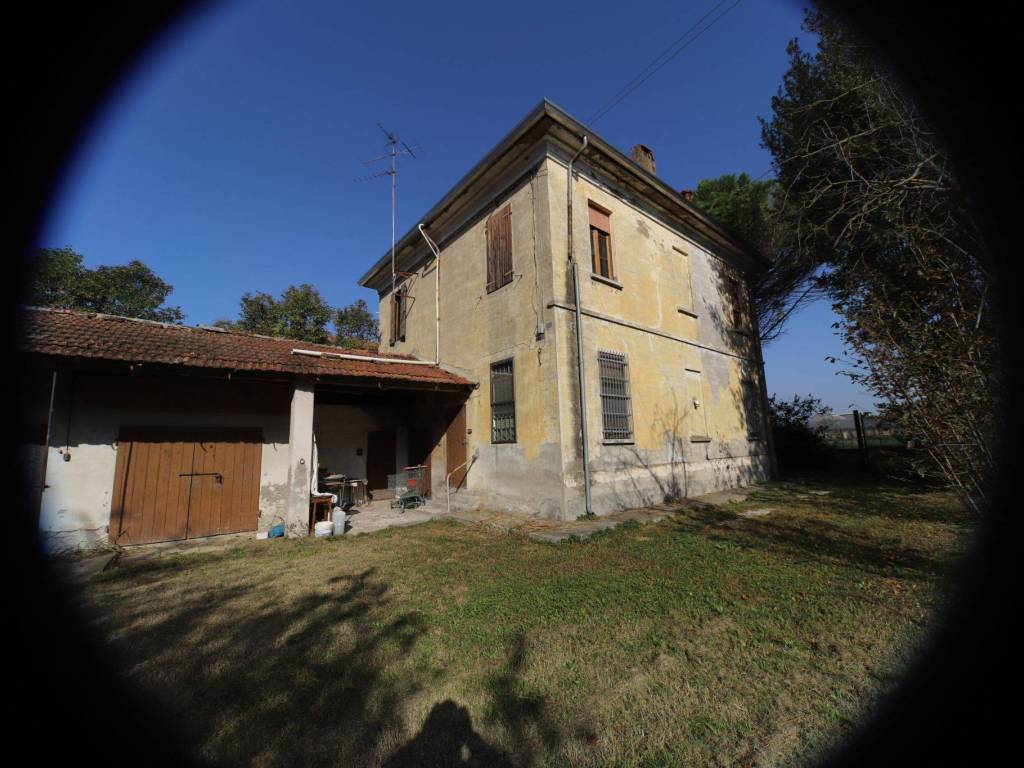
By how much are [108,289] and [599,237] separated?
29.7m

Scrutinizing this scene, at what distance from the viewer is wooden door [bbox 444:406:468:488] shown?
9.96m

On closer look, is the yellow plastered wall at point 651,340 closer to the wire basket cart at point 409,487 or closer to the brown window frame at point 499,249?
the brown window frame at point 499,249

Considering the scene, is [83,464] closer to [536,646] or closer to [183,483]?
[183,483]

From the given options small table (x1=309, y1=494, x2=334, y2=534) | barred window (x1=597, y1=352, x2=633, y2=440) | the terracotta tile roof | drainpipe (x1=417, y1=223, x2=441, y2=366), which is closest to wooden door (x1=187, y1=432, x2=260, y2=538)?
small table (x1=309, y1=494, x2=334, y2=534)

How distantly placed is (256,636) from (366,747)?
192 cm

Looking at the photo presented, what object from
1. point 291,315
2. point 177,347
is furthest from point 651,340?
point 291,315

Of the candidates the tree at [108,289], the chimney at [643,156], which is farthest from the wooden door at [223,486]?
the tree at [108,289]

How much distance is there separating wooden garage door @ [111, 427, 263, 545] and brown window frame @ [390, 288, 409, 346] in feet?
21.3

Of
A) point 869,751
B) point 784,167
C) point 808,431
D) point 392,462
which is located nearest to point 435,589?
point 869,751

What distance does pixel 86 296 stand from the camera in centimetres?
2223

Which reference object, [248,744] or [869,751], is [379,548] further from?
[869,751]

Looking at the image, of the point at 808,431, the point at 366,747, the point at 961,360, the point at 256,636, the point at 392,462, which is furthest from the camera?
the point at 808,431

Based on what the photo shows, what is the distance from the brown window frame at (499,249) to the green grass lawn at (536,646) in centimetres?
620

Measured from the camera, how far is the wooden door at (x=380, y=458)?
39.0 ft
